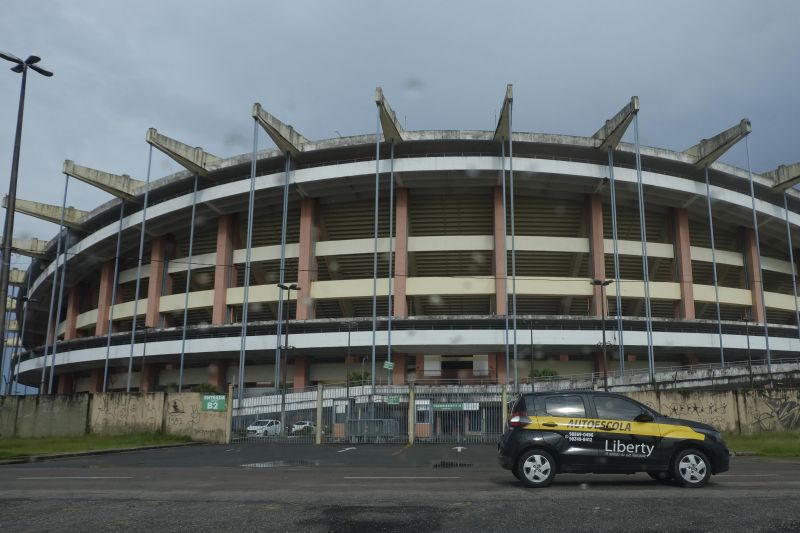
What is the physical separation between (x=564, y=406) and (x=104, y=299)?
54.1 m

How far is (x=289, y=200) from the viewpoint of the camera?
48.2 meters

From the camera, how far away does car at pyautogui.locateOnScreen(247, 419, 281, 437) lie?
2547 cm

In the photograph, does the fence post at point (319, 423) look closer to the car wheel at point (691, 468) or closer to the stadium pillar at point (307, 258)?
the car wheel at point (691, 468)

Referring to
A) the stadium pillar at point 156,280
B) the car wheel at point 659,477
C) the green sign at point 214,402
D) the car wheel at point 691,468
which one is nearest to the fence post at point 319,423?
the green sign at point 214,402

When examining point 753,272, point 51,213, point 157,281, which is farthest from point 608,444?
point 51,213

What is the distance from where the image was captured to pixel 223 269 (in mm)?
48312

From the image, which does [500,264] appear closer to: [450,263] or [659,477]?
[450,263]

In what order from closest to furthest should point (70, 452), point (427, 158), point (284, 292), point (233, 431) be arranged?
point (70, 452) → point (233, 431) → point (427, 158) → point (284, 292)

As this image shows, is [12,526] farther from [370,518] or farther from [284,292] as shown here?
[284,292]

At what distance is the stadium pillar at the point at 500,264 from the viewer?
42844 millimetres

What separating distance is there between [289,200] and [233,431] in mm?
25845

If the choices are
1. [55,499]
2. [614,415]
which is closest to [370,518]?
[55,499]

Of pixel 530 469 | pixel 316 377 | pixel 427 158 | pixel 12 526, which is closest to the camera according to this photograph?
pixel 12 526

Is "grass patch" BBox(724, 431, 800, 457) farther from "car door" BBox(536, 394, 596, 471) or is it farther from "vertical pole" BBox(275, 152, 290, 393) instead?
"vertical pole" BBox(275, 152, 290, 393)
